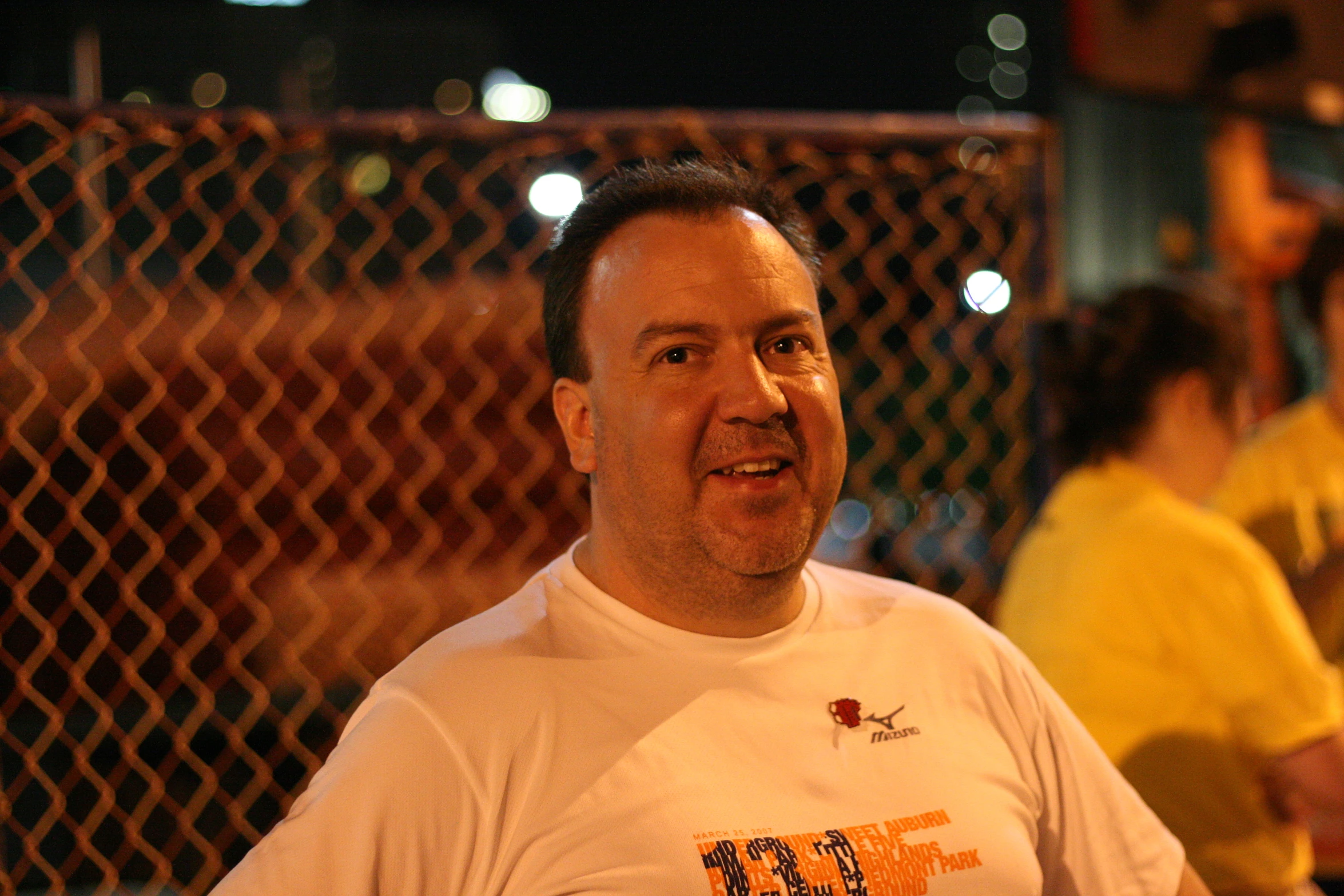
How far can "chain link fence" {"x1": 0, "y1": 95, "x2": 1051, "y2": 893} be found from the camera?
1.90 metres

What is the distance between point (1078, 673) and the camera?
6.11 ft

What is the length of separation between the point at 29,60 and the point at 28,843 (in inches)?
174

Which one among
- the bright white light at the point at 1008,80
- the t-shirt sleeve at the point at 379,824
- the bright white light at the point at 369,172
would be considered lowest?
the t-shirt sleeve at the point at 379,824

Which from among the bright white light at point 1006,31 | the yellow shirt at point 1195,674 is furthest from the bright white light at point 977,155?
the bright white light at point 1006,31

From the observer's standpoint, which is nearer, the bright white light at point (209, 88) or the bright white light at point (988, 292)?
the bright white light at point (988, 292)

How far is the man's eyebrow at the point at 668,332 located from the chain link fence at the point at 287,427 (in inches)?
29.9

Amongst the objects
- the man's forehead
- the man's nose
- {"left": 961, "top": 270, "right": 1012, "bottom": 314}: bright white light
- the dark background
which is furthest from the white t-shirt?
the dark background

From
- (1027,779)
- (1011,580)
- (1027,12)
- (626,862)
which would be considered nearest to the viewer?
(626,862)

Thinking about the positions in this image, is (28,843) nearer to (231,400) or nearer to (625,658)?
(625,658)

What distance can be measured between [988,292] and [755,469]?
1344mm

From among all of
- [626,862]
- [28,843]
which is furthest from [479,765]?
[28,843]

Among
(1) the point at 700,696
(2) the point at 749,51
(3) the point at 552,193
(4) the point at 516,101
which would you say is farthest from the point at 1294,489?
(2) the point at 749,51

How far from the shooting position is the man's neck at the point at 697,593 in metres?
1.24

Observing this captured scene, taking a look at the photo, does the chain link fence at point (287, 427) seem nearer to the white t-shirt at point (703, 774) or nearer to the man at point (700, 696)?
the man at point (700, 696)
